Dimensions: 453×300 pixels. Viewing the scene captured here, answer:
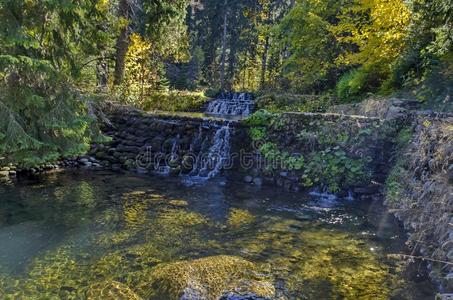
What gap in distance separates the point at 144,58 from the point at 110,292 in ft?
40.3

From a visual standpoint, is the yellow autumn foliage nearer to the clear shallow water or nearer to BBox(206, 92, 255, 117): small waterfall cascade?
BBox(206, 92, 255, 117): small waterfall cascade

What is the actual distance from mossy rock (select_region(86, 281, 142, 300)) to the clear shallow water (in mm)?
12

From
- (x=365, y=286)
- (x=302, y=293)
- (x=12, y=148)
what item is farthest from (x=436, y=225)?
(x=12, y=148)

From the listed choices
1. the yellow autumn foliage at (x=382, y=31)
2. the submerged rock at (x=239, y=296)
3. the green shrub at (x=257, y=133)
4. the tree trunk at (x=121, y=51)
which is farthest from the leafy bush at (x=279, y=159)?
the tree trunk at (x=121, y=51)

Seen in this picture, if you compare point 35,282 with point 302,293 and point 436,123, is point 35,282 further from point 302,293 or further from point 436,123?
point 436,123

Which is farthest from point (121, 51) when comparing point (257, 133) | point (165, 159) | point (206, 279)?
point (206, 279)

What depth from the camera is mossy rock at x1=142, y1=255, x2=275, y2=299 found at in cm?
416

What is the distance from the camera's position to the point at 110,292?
426cm

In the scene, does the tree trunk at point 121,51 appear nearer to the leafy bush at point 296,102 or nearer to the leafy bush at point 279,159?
the leafy bush at point 296,102

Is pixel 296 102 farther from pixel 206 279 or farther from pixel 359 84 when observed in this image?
pixel 206 279

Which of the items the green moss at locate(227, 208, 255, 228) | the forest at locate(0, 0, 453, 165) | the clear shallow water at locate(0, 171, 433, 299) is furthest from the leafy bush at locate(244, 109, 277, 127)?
the forest at locate(0, 0, 453, 165)

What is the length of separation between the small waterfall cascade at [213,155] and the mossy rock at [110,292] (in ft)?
21.8

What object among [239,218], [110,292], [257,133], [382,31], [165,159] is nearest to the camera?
[110,292]

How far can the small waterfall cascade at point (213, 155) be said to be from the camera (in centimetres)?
1112
